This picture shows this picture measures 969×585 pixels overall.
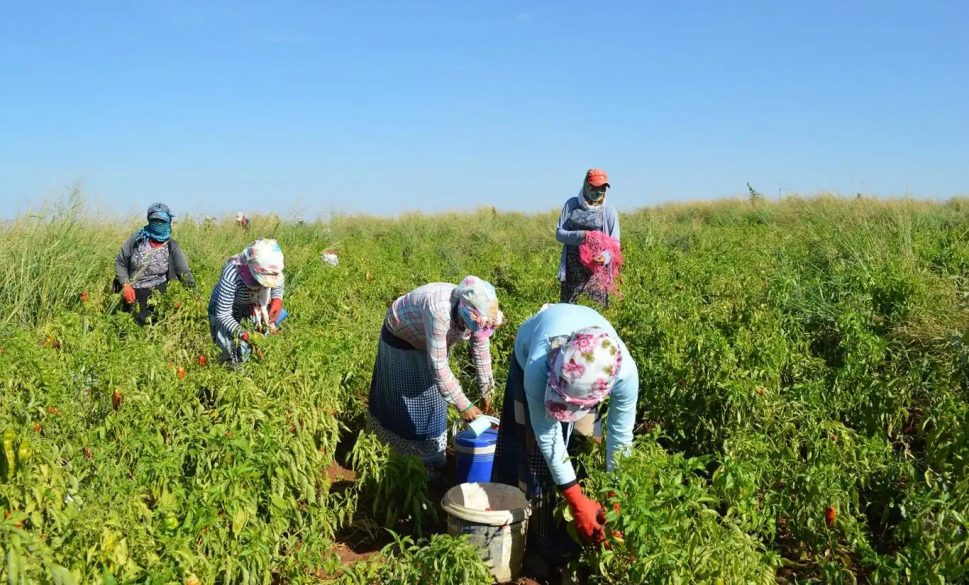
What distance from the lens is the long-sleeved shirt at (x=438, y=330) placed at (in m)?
3.62

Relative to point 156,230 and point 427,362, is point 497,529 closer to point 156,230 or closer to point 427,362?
point 427,362

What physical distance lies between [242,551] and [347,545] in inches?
47.2

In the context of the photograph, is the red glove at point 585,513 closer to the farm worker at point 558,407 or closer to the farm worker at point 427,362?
the farm worker at point 558,407

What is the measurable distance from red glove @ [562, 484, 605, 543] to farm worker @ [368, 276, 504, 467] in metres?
0.93

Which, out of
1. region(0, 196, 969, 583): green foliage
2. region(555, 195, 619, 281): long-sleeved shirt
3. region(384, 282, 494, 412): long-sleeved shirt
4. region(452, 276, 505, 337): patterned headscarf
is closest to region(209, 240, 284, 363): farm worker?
region(0, 196, 969, 583): green foliage

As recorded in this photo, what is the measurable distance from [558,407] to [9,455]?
1799mm

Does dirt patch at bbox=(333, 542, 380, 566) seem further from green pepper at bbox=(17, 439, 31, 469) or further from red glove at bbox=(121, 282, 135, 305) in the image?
red glove at bbox=(121, 282, 135, 305)

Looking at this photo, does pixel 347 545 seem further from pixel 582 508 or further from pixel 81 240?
pixel 81 240

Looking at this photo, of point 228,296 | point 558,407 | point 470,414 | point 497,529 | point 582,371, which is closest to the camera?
point 582,371

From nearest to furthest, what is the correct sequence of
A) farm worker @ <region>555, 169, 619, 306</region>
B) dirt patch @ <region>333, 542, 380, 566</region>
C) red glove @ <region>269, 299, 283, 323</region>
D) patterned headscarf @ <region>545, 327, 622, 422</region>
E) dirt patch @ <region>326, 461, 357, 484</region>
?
patterned headscarf @ <region>545, 327, 622, 422</region> → dirt patch @ <region>333, 542, 380, 566</region> → dirt patch @ <region>326, 461, 357, 484</region> → red glove @ <region>269, 299, 283, 323</region> → farm worker @ <region>555, 169, 619, 306</region>

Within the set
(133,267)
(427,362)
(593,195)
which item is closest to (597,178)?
(593,195)

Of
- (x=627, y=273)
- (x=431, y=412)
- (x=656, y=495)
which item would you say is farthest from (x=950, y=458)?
(x=627, y=273)

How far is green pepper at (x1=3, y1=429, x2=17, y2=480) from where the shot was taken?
8.42 feet

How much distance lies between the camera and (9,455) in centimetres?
257
